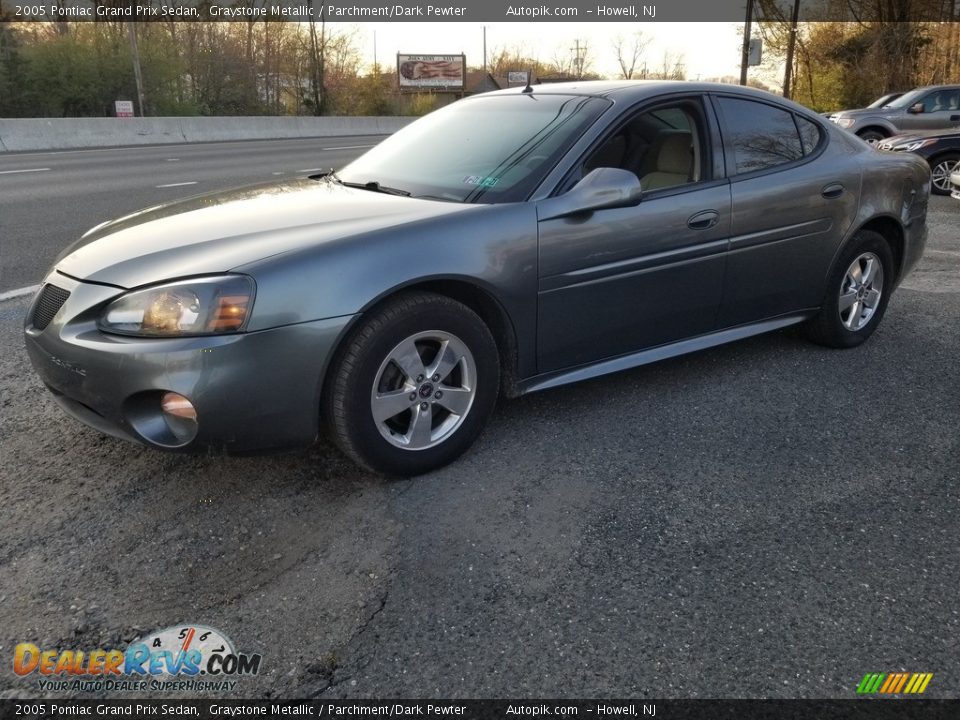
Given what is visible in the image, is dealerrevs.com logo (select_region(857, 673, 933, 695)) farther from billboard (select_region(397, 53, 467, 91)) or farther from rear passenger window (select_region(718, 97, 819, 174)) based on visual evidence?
billboard (select_region(397, 53, 467, 91))

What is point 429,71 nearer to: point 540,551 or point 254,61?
point 254,61

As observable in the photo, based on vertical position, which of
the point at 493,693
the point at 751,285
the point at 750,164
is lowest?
the point at 493,693

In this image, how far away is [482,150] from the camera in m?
3.86

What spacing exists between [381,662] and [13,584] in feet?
3.91

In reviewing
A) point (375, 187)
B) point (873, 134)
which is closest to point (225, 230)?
point (375, 187)

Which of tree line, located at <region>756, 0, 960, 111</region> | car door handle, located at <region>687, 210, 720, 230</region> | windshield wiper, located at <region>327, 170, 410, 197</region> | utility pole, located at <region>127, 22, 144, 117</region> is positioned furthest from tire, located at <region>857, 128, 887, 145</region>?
utility pole, located at <region>127, 22, 144, 117</region>

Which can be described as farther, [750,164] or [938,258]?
[938,258]

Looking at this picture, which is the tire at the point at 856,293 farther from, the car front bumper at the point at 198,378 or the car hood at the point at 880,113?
the car hood at the point at 880,113

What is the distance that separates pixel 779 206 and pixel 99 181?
10.6 m

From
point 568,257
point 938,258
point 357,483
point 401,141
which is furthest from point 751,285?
point 938,258

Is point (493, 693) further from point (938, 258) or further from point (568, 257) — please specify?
point (938, 258)

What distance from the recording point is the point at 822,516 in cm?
301

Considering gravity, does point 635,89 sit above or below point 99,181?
above

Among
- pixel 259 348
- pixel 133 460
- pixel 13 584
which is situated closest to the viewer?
pixel 13 584
